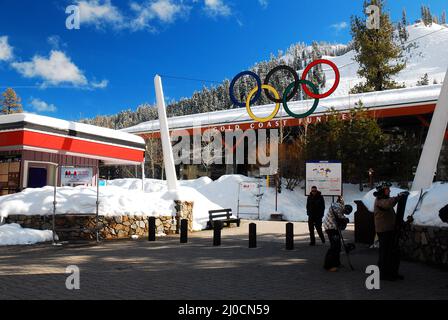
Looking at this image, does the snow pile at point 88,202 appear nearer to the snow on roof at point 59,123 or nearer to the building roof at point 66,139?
the building roof at point 66,139

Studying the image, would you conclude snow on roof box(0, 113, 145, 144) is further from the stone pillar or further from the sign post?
the sign post

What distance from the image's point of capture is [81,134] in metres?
23.0

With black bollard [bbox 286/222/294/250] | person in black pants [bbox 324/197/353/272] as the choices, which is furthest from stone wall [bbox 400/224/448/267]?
black bollard [bbox 286/222/294/250]

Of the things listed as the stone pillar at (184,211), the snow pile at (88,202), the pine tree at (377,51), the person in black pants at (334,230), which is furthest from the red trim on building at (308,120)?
the person in black pants at (334,230)

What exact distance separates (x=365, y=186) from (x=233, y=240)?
25364 mm

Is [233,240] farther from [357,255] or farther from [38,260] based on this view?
[38,260]

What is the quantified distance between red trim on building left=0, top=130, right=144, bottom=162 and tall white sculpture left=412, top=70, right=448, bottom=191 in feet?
55.9

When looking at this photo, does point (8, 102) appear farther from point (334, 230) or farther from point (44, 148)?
point (334, 230)

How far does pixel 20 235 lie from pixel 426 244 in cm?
1187

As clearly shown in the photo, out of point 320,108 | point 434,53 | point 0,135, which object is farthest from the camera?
point 434,53

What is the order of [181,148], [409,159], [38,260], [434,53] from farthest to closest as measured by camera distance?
[434,53], [181,148], [409,159], [38,260]

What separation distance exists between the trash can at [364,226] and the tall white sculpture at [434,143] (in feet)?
8.22

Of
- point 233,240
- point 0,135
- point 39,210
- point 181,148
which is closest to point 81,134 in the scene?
point 0,135

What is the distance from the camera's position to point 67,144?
22.1 m
